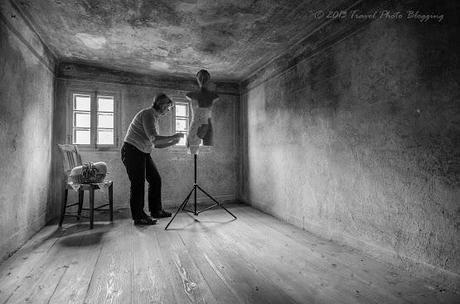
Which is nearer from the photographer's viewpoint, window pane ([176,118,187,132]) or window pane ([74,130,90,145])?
window pane ([74,130,90,145])

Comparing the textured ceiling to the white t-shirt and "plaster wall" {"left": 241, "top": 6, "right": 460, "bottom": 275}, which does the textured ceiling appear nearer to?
"plaster wall" {"left": 241, "top": 6, "right": 460, "bottom": 275}

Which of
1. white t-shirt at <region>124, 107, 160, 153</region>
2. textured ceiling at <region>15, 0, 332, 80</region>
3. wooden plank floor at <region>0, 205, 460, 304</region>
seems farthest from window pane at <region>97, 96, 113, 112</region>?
wooden plank floor at <region>0, 205, 460, 304</region>

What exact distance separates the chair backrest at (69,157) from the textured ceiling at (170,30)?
140cm

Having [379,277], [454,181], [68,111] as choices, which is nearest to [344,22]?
[454,181]

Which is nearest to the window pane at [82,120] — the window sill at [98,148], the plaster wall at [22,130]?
the window sill at [98,148]

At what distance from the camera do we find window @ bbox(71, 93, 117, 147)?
13.5ft

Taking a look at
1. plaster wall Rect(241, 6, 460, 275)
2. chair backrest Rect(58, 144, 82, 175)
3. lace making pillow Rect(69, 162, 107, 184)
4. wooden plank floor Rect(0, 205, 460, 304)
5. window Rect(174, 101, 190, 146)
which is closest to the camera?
wooden plank floor Rect(0, 205, 460, 304)

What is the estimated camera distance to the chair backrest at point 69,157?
3.34 m

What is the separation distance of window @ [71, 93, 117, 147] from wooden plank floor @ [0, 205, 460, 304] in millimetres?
1694

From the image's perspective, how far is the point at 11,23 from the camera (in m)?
2.31

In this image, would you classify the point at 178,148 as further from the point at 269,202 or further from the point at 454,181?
the point at 454,181

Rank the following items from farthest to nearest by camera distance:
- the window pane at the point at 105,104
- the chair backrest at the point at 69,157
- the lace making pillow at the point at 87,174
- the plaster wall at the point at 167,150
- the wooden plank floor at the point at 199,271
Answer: the window pane at the point at 105,104 < the plaster wall at the point at 167,150 < the chair backrest at the point at 69,157 < the lace making pillow at the point at 87,174 < the wooden plank floor at the point at 199,271

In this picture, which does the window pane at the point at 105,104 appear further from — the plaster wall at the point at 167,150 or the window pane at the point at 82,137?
the window pane at the point at 82,137

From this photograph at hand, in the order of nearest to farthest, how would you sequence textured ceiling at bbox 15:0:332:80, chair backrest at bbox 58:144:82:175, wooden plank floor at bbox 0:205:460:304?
wooden plank floor at bbox 0:205:460:304, textured ceiling at bbox 15:0:332:80, chair backrest at bbox 58:144:82:175
